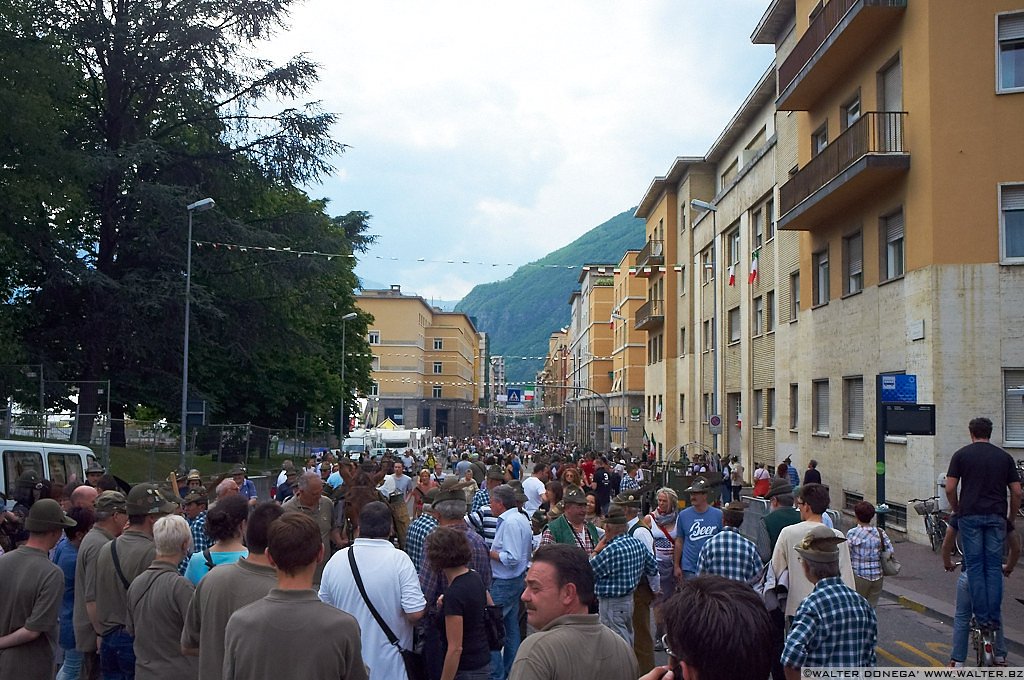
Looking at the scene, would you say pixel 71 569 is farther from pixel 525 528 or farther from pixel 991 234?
pixel 991 234

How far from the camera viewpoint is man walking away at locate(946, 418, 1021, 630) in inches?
356

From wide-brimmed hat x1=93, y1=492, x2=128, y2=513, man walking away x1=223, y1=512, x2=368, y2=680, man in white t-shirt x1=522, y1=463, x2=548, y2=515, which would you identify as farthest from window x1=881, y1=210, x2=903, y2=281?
man walking away x1=223, y1=512, x2=368, y2=680

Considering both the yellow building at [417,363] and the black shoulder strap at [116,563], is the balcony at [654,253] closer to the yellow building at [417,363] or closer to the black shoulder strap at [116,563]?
the black shoulder strap at [116,563]

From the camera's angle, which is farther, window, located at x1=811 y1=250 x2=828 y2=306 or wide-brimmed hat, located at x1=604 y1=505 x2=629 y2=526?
window, located at x1=811 y1=250 x2=828 y2=306

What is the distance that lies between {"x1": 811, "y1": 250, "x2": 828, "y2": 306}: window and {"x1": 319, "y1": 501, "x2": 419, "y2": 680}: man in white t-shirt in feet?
80.7

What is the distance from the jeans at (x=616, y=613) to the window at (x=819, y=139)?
23.0m

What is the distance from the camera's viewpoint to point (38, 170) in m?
31.2

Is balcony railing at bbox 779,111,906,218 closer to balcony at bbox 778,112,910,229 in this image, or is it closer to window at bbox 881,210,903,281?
balcony at bbox 778,112,910,229

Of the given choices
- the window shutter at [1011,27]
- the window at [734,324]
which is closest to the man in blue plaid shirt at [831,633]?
the window shutter at [1011,27]

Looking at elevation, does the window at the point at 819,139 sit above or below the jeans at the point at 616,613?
above

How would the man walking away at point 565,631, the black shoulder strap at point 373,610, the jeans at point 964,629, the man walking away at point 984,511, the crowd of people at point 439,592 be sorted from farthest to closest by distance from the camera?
the jeans at point 964,629, the man walking away at point 984,511, the black shoulder strap at point 373,610, the crowd of people at point 439,592, the man walking away at point 565,631

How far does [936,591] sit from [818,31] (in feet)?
51.8

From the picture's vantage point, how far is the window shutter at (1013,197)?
68.4 feet

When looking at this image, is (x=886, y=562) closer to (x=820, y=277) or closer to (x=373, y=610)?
(x=373, y=610)
